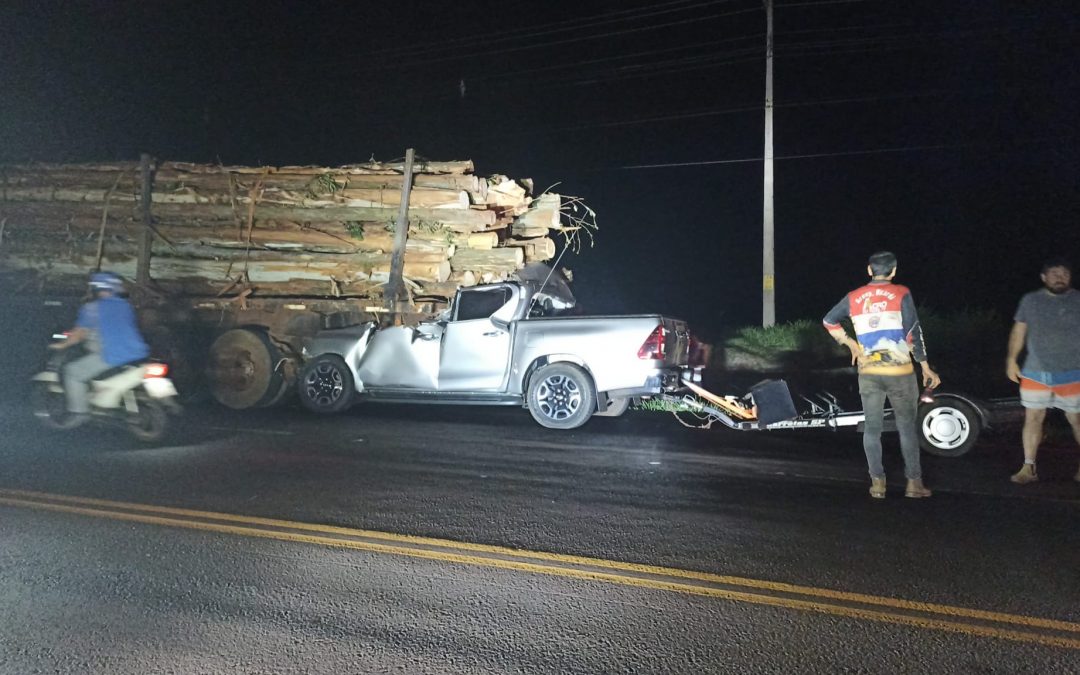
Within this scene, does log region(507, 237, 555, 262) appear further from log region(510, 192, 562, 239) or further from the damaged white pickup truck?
the damaged white pickup truck

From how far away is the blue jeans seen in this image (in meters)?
5.98

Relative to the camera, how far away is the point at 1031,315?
6715mm

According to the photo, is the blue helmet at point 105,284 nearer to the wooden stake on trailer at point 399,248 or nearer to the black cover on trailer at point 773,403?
the wooden stake on trailer at point 399,248

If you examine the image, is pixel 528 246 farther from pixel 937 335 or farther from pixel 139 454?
pixel 937 335

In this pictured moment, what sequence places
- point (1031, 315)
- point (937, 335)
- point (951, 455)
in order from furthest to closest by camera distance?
point (937, 335), point (951, 455), point (1031, 315)

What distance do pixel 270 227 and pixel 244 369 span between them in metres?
2.23

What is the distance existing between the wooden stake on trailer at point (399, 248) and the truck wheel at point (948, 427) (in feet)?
22.5

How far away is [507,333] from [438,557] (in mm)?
5152

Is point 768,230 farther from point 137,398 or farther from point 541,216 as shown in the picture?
point 137,398

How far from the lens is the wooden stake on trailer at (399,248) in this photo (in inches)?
447

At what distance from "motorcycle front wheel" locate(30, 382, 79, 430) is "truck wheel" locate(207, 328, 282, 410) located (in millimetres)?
2707

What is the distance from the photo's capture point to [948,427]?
785cm

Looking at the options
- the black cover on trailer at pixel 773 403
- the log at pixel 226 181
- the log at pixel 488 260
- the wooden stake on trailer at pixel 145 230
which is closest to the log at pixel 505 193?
the log at pixel 226 181

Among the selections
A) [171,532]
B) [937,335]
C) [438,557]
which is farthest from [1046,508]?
[937,335]
